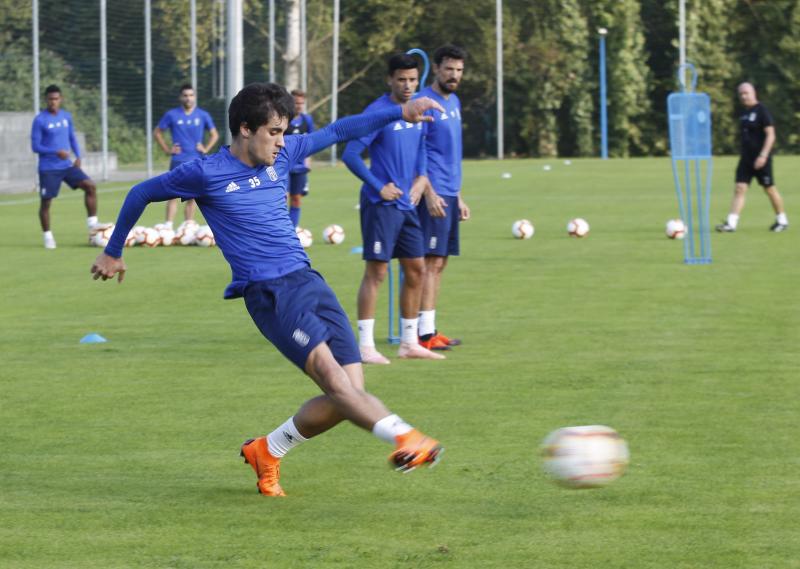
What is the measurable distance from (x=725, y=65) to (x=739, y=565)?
52.8 meters

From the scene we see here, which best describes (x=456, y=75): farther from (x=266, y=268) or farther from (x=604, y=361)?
(x=266, y=268)

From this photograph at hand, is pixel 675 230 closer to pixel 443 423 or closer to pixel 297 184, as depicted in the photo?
pixel 297 184

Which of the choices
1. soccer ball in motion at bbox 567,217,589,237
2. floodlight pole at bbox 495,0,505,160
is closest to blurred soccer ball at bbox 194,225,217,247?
soccer ball in motion at bbox 567,217,589,237

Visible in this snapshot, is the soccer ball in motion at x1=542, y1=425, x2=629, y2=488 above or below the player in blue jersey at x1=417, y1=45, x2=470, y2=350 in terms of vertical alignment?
below

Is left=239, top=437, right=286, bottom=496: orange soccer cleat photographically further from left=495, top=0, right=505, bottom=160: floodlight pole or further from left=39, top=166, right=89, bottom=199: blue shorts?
left=495, top=0, right=505, bottom=160: floodlight pole

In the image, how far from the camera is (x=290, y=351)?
6.80 meters

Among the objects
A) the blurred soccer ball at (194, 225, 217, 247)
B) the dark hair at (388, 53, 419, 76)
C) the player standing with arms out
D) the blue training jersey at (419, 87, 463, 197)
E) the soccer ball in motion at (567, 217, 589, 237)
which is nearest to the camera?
the dark hair at (388, 53, 419, 76)

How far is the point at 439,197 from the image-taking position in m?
11.7

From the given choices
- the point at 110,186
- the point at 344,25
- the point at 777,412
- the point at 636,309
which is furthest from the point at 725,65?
the point at 777,412

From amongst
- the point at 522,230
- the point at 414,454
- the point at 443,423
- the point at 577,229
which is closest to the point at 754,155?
the point at 577,229

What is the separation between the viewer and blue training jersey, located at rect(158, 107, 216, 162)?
2425cm

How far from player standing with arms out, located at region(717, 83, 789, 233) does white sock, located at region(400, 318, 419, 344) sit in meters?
12.0

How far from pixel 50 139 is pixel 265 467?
1593 centimetres

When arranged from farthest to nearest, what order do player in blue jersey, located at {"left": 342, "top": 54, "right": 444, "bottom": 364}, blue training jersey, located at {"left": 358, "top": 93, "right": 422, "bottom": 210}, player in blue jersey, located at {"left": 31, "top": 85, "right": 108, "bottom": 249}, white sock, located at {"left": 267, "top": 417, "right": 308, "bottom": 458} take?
player in blue jersey, located at {"left": 31, "top": 85, "right": 108, "bottom": 249}
blue training jersey, located at {"left": 358, "top": 93, "right": 422, "bottom": 210}
player in blue jersey, located at {"left": 342, "top": 54, "right": 444, "bottom": 364}
white sock, located at {"left": 267, "top": 417, "right": 308, "bottom": 458}
